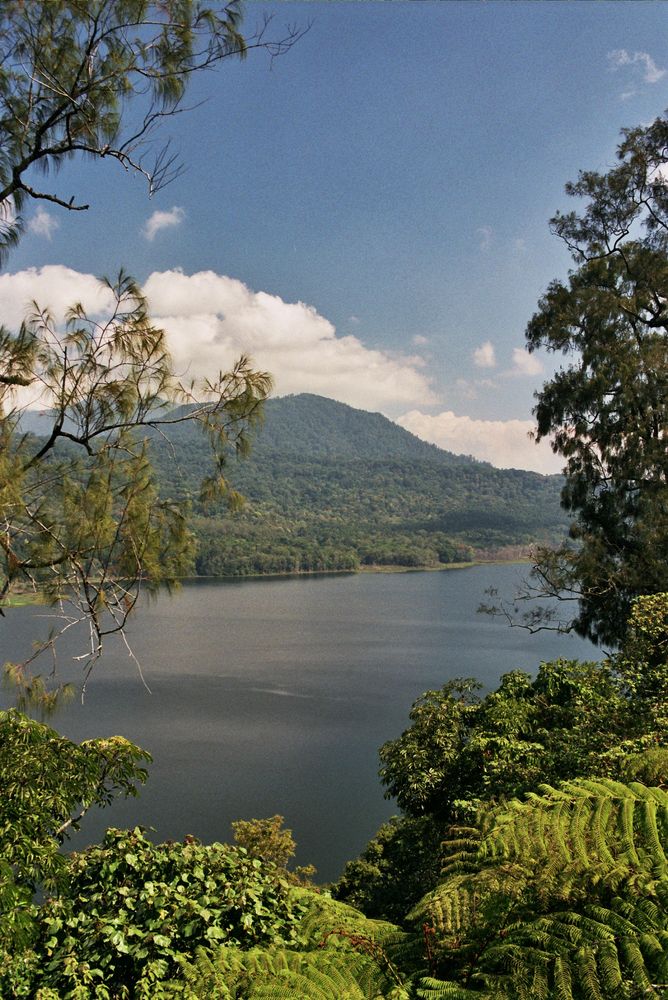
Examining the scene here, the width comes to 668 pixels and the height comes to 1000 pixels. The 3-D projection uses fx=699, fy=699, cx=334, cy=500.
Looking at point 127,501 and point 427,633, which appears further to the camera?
point 427,633

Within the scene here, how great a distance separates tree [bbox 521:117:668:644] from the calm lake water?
5.83 metres

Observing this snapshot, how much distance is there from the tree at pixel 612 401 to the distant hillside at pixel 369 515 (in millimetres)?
31072

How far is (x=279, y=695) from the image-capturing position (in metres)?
28.7

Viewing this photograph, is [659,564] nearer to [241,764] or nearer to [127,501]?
[127,501]

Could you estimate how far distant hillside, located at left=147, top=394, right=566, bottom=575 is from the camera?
7606 centimetres

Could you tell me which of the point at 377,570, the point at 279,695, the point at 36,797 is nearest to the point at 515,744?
the point at 36,797

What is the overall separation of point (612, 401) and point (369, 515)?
A: 104176 millimetres

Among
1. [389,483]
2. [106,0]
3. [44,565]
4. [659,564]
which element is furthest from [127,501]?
[389,483]

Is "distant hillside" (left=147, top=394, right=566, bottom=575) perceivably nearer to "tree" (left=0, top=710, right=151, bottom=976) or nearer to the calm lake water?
the calm lake water

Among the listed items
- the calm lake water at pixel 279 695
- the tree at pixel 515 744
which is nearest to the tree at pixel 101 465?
the calm lake water at pixel 279 695

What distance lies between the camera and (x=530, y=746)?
15.8 feet

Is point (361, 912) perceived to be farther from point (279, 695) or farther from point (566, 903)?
point (279, 695)

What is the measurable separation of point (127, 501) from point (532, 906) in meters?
3.32

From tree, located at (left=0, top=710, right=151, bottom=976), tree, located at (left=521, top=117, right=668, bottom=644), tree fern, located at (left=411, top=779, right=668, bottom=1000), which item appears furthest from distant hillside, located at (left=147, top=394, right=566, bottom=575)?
tree fern, located at (left=411, top=779, right=668, bottom=1000)
